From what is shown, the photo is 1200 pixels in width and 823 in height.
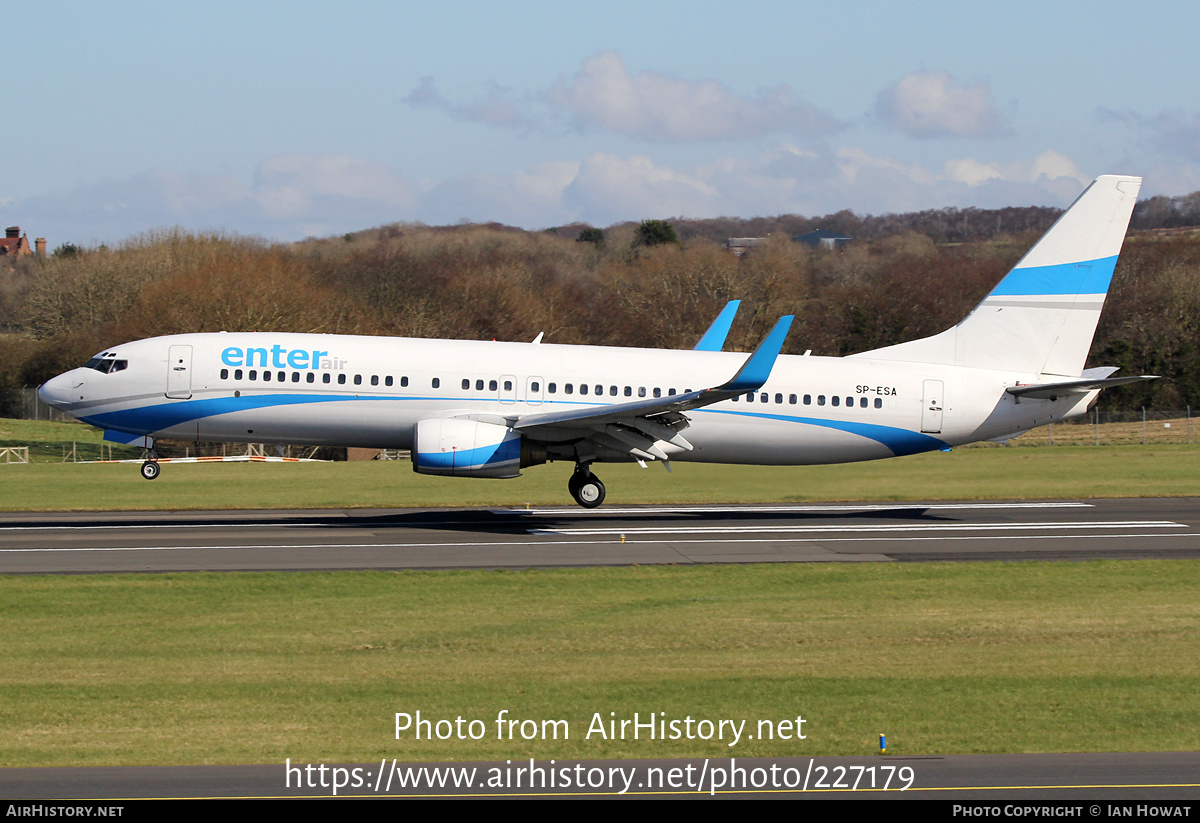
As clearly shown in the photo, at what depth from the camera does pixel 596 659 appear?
1659cm

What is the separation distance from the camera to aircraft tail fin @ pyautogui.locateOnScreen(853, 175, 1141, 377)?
34312 millimetres

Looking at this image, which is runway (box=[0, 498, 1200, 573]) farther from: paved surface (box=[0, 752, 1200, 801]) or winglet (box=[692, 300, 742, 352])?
paved surface (box=[0, 752, 1200, 801])

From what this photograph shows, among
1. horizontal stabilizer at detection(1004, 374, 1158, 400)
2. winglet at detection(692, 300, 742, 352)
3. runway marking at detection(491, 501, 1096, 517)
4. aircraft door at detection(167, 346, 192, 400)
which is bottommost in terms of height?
runway marking at detection(491, 501, 1096, 517)

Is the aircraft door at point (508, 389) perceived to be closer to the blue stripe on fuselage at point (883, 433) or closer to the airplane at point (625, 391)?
the airplane at point (625, 391)

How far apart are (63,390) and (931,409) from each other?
23573 millimetres

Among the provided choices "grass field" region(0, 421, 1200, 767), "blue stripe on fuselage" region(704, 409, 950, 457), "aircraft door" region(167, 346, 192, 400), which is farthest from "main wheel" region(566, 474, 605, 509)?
"aircraft door" region(167, 346, 192, 400)

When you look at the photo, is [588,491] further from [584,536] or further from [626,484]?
[626,484]

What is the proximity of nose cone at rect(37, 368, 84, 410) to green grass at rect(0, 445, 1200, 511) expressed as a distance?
18.6ft

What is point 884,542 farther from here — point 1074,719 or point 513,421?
point 1074,719

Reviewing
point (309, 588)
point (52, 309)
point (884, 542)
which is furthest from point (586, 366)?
point (52, 309)

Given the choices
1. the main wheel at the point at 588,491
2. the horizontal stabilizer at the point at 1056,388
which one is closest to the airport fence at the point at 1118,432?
the horizontal stabilizer at the point at 1056,388

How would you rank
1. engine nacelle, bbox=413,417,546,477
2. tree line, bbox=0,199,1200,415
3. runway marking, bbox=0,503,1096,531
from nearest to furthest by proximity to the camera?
engine nacelle, bbox=413,417,546,477 → runway marking, bbox=0,503,1096,531 → tree line, bbox=0,199,1200,415

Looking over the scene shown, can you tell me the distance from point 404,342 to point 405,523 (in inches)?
193

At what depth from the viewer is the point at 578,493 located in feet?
109
